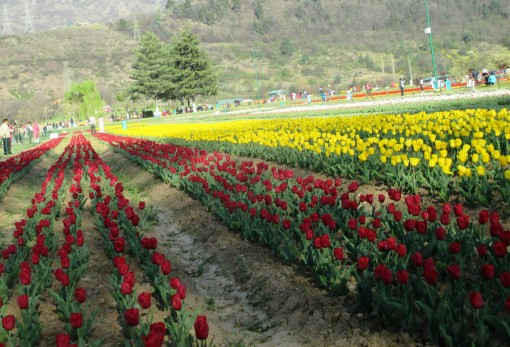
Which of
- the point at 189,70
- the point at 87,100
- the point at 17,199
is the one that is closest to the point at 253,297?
the point at 17,199

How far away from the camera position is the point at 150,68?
80125mm

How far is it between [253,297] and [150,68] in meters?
80.4

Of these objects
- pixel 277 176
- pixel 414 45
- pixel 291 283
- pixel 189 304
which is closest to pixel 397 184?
pixel 277 176

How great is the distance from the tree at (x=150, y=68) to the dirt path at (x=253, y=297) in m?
73.7

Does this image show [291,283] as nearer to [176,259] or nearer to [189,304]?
[189,304]

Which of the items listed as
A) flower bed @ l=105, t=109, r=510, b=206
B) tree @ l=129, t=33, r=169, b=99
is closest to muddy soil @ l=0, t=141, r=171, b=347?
flower bed @ l=105, t=109, r=510, b=206

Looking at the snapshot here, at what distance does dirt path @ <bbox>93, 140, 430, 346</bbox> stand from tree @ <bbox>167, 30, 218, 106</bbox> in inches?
2587

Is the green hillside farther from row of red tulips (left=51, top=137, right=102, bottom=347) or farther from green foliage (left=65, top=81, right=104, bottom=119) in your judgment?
row of red tulips (left=51, top=137, right=102, bottom=347)

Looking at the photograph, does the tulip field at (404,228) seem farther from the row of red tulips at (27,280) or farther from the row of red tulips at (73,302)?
the row of red tulips at (27,280)

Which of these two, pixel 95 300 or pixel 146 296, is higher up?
pixel 146 296

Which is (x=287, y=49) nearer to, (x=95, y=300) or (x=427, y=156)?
(x=427, y=156)

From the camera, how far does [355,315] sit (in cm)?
366

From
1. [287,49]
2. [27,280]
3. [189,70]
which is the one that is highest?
[287,49]

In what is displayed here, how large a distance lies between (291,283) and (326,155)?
4.13 meters
